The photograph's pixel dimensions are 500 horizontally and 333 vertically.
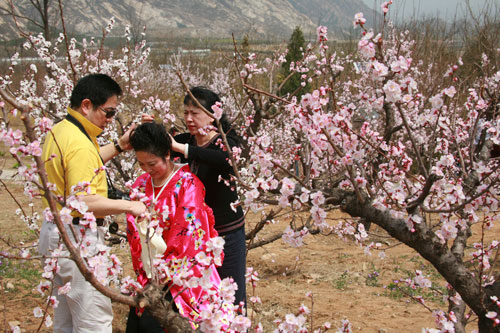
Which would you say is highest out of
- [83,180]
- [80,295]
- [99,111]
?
[99,111]

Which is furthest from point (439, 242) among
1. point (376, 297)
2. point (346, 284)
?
point (346, 284)

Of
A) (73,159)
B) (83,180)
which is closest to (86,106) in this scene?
(73,159)

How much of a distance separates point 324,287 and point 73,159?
4.34m

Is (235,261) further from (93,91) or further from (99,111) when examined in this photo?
(93,91)

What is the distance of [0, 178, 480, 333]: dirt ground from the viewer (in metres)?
4.76

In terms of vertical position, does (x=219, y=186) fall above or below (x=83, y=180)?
below

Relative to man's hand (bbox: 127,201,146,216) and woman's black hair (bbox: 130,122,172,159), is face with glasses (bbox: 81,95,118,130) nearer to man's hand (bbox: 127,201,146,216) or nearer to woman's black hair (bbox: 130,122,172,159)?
woman's black hair (bbox: 130,122,172,159)

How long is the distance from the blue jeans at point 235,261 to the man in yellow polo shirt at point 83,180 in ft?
2.48

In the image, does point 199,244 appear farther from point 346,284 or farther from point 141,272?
point 346,284

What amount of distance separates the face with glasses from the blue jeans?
3.40 ft

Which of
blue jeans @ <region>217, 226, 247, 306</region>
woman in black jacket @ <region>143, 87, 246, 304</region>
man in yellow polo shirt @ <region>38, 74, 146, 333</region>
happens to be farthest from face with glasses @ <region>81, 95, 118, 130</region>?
blue jeans @ <region>217, 226, 247, 306</region>

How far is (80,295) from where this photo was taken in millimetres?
2420

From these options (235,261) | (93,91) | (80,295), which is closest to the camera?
(80,295)

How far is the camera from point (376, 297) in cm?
544
